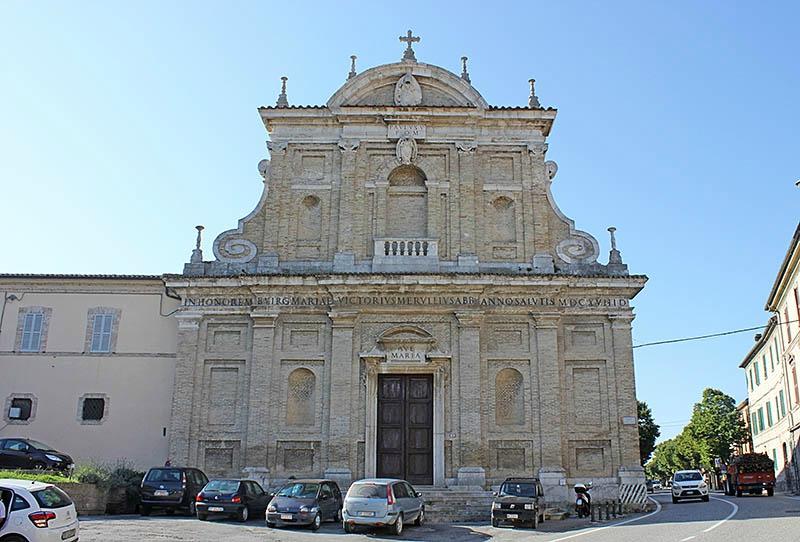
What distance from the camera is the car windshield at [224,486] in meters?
18.5

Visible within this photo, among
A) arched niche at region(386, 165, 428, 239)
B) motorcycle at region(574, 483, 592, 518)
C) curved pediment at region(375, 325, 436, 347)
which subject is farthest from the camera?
arched niche at region(386, 165, 428, 239)

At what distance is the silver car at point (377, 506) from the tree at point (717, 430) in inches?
1898

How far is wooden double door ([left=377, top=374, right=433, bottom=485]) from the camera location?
75.9 ft

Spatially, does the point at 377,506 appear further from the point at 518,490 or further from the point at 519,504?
the point at 518,490

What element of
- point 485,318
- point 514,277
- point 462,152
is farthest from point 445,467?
point 462,152

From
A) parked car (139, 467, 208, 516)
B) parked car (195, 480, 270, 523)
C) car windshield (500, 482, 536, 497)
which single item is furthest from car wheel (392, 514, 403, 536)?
parked car (139, 467, 208, 516)

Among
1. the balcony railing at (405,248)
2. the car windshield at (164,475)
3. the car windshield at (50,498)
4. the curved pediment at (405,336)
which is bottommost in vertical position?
the car windshield at (50,498)

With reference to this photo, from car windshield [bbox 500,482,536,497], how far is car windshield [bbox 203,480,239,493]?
6697mm

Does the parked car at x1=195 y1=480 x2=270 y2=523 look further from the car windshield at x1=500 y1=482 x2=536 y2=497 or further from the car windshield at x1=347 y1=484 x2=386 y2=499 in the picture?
the car windshield at x1=500 y1=482 x2=536 y2=497

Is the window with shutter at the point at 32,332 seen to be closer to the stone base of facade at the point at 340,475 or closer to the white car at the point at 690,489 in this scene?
the stone base of facade at the point at 340,475

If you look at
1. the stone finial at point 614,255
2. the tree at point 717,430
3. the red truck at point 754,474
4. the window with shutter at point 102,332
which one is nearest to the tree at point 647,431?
the tree at point 717,430

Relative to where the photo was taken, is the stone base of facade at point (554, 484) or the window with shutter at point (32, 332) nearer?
the stone base of facade at point (554, 484)

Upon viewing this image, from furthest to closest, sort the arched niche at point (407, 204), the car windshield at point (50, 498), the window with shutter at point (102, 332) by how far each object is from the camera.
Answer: the arched niche at point (407, 204) < the window with shutter at point (102, 332) < the car windshield at point (50, 498)

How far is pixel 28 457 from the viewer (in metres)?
22.4
